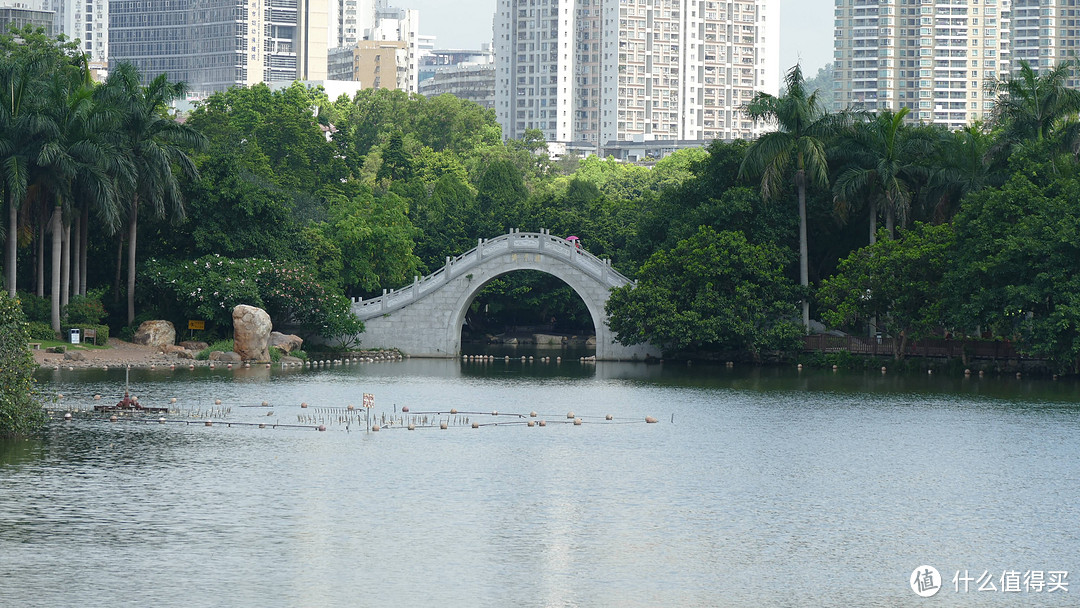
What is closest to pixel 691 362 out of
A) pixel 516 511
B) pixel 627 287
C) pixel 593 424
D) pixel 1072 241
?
pixel 627 287

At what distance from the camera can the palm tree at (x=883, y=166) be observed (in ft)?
184

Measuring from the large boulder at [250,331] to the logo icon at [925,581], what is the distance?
36451mm

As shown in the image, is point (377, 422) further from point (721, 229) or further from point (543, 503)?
point (721, 229)

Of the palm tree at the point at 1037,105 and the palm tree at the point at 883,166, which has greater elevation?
the palm tree at the point at 1037,105

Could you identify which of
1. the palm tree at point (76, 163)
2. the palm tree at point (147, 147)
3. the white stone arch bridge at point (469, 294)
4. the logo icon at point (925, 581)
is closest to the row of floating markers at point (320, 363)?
the white stone arch bridge at point (469, 294)

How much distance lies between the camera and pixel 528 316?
79.1 metres

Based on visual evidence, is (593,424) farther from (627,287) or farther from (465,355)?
(465,355)

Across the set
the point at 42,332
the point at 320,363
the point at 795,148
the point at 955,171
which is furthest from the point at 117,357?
the point at 955,171

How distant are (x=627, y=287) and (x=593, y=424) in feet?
68.1

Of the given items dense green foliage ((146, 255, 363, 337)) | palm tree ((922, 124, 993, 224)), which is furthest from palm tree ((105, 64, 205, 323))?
palm tree ((922, 124, 993, 224))

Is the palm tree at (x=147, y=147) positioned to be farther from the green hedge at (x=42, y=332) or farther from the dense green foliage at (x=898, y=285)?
the dense green foliage at (x=898, y=285)

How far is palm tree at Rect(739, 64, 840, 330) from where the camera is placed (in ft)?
188

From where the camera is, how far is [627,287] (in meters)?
58.6

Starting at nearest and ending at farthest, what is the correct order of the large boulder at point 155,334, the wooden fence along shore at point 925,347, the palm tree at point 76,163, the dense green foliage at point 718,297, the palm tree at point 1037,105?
the palm tree at point 76,163 → the wooden fence along shore at point 925,347 → the palm tree at point 1037,105 → the large boulder at point 155,334 → the dense green foliage at point 718,297
